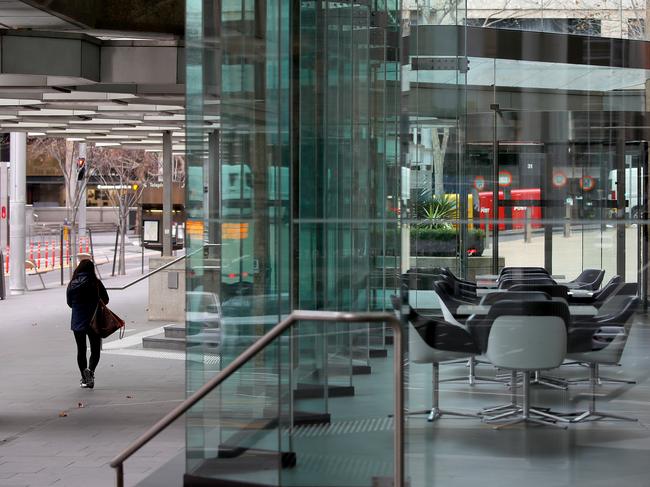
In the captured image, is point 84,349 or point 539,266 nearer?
point 539,266

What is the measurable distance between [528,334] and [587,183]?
1040 mm

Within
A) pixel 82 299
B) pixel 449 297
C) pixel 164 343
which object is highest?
pixel 449 297

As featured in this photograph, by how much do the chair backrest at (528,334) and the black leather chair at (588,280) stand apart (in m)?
0.16

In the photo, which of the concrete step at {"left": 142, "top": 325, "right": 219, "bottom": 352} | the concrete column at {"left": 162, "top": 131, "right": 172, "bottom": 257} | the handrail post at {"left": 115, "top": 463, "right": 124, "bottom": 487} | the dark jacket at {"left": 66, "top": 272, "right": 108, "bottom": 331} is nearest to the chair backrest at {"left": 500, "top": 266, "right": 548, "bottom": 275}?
the handrail post at {"left": 115, "top": 463, "right": 124, "bottom": 487}

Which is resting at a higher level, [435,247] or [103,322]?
[435,247]

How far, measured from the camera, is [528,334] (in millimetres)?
7531

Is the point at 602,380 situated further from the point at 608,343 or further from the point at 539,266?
the point at 539,266

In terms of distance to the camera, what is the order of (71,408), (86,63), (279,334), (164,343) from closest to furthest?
(279,334) → (71,408) → (86,63) → (164,343)

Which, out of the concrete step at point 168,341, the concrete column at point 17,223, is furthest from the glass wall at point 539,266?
the concrete column at point 17,223

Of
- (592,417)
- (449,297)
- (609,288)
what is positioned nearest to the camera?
(592,417)

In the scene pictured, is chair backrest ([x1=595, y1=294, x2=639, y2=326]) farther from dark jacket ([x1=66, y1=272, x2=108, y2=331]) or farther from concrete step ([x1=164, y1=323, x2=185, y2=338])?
concrete step ([x1=164, y1=323, x2=185, y2=338])

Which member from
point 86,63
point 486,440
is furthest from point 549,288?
point 86,63

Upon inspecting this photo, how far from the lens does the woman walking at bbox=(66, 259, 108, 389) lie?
46.0 feet

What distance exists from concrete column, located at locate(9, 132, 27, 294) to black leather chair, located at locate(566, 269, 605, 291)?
2074 centimetres
